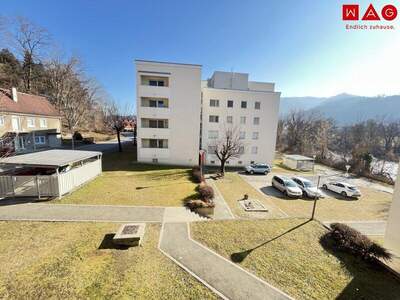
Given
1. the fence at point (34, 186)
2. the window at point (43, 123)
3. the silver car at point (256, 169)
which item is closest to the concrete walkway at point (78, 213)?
the fence at point (34, 186)

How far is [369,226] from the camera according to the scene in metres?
12.5

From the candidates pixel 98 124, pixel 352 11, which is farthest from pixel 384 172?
pixel 98 124

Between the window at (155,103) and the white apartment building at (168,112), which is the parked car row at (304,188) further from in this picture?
the window at (155,103)

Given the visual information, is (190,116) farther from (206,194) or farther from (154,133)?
(206,194)

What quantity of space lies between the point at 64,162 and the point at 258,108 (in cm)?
2688

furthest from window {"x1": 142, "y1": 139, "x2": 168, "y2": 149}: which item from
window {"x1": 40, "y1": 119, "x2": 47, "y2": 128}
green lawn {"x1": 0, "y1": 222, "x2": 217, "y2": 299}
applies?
window {"x1": 40, "y1": 119, "x2": 47, "y2": 128}

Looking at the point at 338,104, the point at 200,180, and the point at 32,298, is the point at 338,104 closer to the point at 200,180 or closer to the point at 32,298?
the point at 200,180

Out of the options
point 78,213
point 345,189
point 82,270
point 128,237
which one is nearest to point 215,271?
point 128,237

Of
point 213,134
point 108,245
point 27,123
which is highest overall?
point 27,123

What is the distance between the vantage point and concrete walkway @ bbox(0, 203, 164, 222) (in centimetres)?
909

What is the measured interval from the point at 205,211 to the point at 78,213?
765cm

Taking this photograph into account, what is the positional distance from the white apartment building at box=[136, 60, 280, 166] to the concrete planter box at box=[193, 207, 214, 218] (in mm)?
13839

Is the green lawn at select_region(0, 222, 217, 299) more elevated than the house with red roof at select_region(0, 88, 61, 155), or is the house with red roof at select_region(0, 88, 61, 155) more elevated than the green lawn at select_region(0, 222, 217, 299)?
the house with red roof at select_region(0, 88, 61, 155)

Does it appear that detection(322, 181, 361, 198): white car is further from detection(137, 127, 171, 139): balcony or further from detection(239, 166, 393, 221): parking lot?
detection(137, 127, 171, 139): balcony
